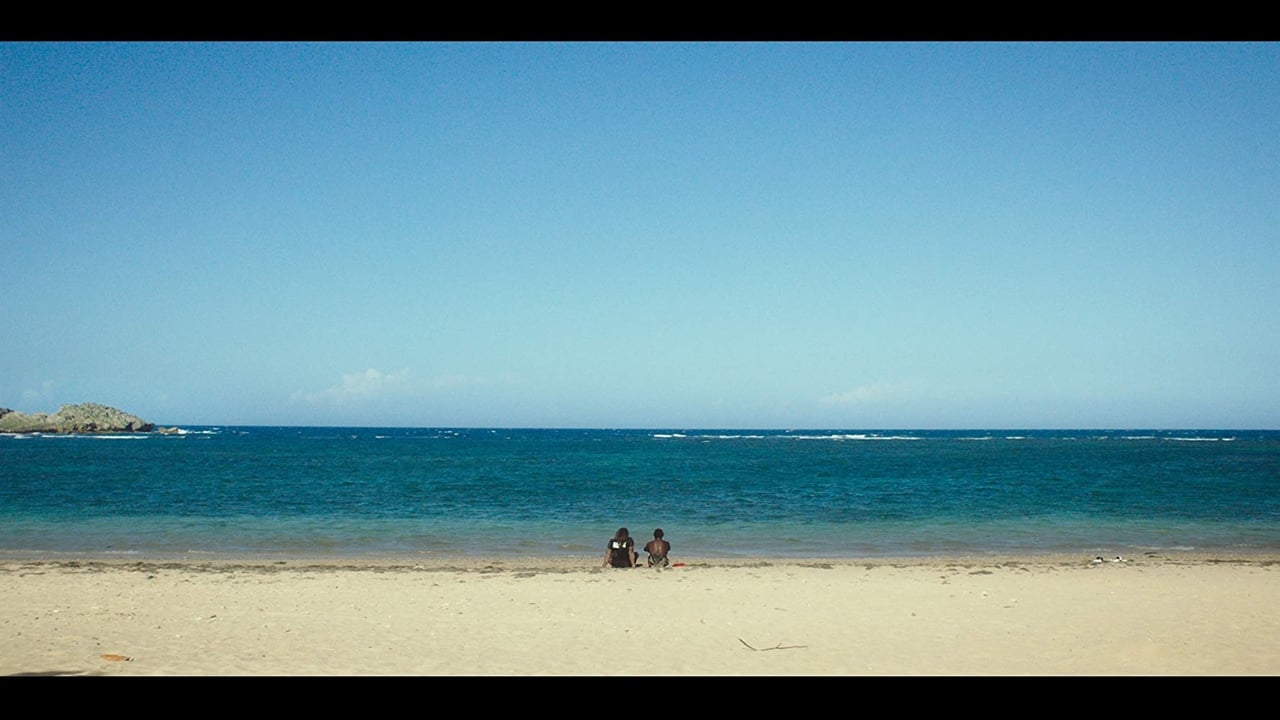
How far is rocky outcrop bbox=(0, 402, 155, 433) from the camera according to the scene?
133m

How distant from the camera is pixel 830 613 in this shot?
462 inches

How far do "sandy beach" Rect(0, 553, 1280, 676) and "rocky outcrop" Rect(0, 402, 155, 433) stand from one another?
138733 mm

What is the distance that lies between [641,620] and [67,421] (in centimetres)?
15076

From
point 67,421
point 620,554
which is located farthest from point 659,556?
point 67,421

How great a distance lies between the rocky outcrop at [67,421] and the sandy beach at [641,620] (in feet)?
455

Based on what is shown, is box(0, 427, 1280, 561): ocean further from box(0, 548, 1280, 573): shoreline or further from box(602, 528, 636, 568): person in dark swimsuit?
box(602, 528, 636, 568): person in dark swimsuit

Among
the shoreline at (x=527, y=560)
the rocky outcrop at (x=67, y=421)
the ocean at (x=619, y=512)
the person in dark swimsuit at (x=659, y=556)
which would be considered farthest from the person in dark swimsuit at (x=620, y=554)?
the rocky outcrop at (x=67, y=421)

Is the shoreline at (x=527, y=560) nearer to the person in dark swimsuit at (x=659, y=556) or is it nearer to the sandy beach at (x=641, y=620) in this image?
the person in dark swimsuit at (x=659, y=556)

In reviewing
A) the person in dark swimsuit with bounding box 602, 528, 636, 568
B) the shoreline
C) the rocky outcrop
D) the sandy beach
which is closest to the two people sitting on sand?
the person in dark swimsuit with bounding box 602, 528, 636, 568

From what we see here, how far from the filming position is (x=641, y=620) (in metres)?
11.4

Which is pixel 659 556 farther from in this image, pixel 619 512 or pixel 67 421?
pixel 67 421
